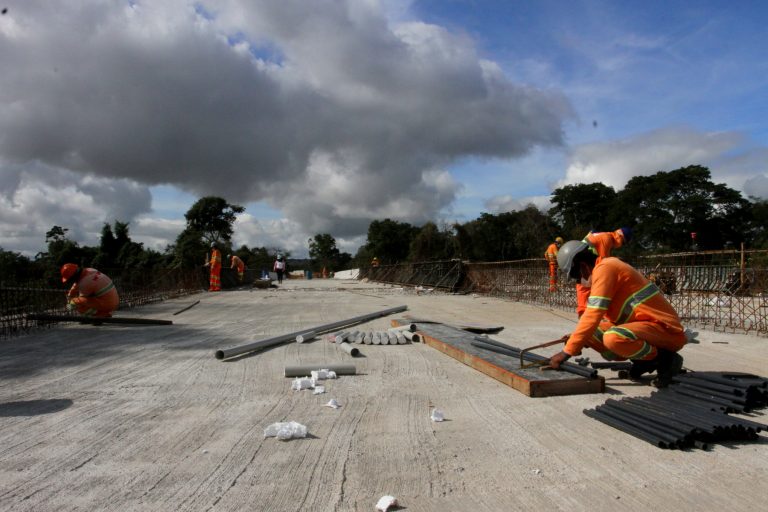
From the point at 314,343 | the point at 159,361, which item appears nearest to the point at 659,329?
the point at 314,343

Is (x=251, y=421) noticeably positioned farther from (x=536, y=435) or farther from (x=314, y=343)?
(x=314, y=343)

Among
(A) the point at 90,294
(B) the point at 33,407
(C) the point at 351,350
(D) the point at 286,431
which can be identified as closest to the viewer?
(D) the point at 286,431

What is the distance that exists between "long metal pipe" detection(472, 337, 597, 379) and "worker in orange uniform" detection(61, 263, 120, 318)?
24.3 ft

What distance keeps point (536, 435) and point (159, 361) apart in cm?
480

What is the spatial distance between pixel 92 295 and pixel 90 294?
0.16 feet

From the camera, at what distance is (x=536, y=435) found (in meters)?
3.73

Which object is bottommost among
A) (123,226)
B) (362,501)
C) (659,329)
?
(362,501)

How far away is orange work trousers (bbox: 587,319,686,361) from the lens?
470 centimetres

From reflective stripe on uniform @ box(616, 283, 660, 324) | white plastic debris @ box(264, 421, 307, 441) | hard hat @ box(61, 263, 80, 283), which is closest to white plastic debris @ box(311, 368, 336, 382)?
white plastic debris @ box(264, 421, 307, 441)

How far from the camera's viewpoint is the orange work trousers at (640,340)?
4699 mm

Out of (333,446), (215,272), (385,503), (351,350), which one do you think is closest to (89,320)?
(351,350)

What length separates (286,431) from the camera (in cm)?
372

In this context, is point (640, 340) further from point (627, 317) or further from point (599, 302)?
point (599, 302)

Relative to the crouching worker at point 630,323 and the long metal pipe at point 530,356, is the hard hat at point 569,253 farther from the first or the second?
the long metal pipe at point 530,356
